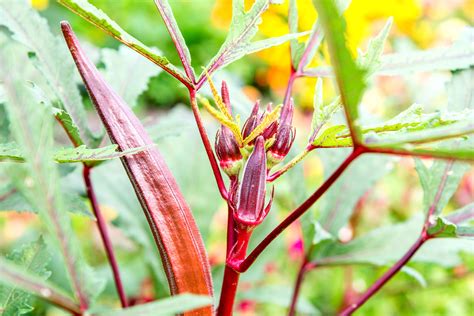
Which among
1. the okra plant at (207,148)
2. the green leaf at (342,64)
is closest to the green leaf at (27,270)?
the okra plant at (207,148)

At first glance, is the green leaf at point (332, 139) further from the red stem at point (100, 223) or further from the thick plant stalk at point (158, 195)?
the red stem at point (100, 223)

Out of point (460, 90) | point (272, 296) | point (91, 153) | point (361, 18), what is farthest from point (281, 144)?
point (361, 18)

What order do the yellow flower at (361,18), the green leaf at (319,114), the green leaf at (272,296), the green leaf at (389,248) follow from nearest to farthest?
1. the green leaf at (319,114)
2. the green leaf at (389,248)
3. the green leaf at (272,296)
4. the yellow flower at (361,18)

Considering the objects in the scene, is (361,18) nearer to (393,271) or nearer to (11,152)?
(393,271)

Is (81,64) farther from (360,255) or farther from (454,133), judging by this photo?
(360,255)

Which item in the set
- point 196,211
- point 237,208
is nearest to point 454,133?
point 237,208

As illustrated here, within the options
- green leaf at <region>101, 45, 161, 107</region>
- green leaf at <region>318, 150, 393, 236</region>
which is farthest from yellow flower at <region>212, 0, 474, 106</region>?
green leaf at <region>101, 45, 161, 107</region>
